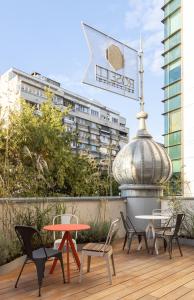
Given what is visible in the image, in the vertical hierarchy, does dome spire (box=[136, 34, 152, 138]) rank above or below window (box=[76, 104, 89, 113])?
below

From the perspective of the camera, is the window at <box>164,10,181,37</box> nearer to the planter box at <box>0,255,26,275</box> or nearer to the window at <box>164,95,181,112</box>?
the window at <box>164,95,181,112</box>

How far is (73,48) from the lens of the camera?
9352mm

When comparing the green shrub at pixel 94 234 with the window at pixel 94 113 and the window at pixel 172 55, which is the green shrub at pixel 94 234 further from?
the window at pixel 94 113

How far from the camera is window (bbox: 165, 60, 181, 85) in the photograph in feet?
123

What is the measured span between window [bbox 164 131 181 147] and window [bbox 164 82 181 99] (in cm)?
450

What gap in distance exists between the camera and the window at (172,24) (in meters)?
38.2

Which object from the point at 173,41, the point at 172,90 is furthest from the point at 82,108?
the point at 172,90

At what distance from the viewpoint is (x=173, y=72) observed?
38.3 m

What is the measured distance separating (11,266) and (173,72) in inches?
1402

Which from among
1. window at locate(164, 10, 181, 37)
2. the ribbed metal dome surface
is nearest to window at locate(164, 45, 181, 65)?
window at locate(164, 10, 181, 37)

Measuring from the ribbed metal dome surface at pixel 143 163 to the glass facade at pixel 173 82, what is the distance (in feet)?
87.5

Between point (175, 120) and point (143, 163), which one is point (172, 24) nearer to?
point (175, 120)

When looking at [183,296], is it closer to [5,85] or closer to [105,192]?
[5,85]

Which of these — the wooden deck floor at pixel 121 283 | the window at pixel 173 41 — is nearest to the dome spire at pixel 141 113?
the wooden deck floor at pixel 121 283
